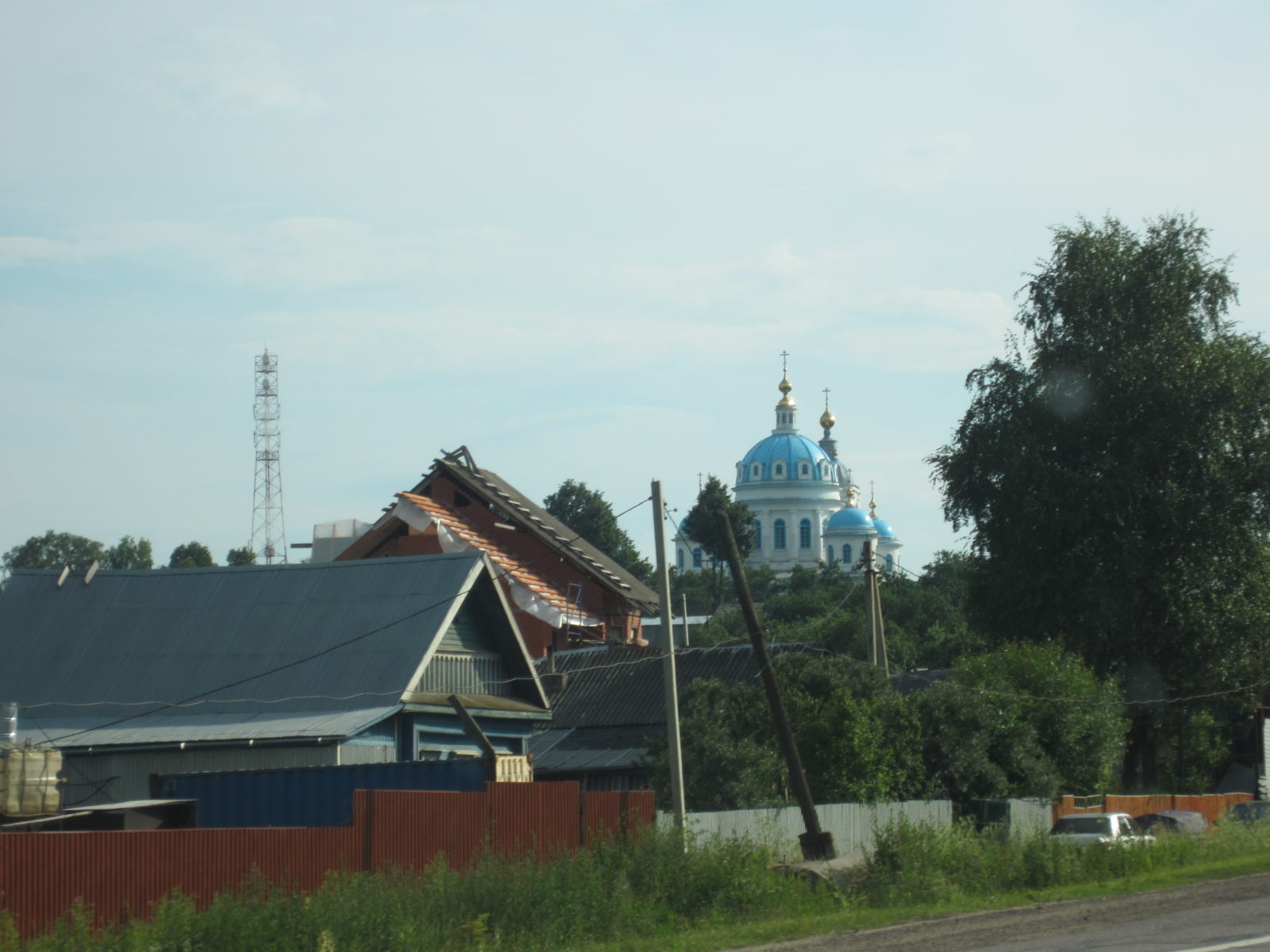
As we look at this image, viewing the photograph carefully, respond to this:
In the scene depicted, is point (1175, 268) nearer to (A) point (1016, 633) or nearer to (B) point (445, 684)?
(A) point (1016, 633)

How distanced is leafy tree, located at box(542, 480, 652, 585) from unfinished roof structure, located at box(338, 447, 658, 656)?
45.4 metres

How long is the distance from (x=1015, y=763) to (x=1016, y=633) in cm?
1132

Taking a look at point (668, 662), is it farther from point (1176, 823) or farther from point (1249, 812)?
point (1249, 812)

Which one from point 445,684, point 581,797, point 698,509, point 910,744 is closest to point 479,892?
point 581,797

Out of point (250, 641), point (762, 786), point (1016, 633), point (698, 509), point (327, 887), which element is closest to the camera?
point (327, 887)

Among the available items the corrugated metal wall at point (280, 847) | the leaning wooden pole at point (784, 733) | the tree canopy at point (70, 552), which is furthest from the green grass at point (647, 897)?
the tree canopy at point (70, 552)

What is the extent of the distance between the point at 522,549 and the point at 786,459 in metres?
112

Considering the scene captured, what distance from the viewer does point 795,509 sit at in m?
156

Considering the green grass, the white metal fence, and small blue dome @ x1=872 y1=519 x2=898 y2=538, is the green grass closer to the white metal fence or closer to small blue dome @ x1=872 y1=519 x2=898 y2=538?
the white metal fence

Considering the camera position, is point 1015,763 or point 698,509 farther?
point 698,509

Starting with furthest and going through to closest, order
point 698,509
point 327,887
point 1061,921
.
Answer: point 698,509 → point 1061,921 → point 327,887

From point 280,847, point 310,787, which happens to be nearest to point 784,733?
point 310,787

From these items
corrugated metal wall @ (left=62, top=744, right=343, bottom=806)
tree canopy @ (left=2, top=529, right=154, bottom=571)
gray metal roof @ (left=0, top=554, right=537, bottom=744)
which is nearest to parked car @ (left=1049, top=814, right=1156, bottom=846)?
gray metal roof @ (left=0, top=554, right=537, bottom=744)

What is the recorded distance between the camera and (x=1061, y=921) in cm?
1598
